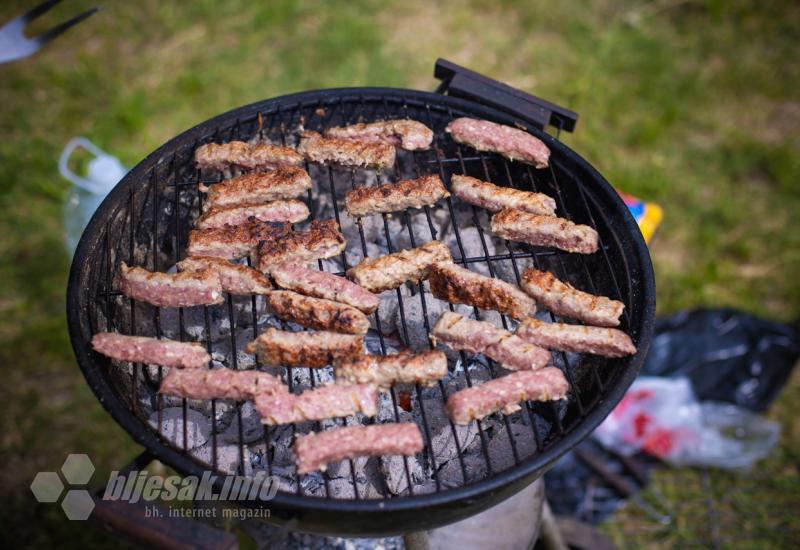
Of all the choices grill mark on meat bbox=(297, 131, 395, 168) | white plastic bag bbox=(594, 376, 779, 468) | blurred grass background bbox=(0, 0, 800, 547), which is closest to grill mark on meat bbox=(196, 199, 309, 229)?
grill mark on meat bbox=(297, 131, 395, 168)

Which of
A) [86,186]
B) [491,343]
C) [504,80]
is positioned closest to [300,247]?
[491,343]

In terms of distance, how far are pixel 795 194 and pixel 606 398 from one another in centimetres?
403

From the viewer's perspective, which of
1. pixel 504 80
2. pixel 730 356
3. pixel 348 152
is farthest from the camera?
pixel 504 80

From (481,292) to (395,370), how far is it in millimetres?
458

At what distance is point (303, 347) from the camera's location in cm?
230

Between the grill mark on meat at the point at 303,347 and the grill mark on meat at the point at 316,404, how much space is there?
156 mm

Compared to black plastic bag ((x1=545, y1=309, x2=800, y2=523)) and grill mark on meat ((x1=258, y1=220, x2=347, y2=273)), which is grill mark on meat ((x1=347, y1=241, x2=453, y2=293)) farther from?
black plastic bag ((x1=545, y1=309, x2=800, y2=523))

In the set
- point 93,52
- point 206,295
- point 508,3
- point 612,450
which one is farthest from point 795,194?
point 93,52

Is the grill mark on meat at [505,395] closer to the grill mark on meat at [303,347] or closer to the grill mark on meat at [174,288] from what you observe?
the grill mark on meat at [303,347]

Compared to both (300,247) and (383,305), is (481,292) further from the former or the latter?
(300,247)

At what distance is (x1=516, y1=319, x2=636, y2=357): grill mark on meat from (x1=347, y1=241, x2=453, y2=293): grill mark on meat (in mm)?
431

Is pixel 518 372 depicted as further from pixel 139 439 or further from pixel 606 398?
pixel 139 439

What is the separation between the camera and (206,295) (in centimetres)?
242

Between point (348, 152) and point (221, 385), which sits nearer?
point (221, 385)
